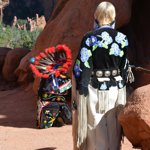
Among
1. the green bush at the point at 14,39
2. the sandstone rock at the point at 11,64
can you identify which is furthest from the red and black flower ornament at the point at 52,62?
the green bush at the point at 14,39

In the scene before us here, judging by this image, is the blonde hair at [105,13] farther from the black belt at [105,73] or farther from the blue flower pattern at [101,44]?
the black belt at [105,73]

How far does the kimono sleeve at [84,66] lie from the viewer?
4109 millimetres

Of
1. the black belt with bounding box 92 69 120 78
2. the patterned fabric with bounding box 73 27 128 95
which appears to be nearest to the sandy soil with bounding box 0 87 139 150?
the black belt with bounding box 92 69 120 78

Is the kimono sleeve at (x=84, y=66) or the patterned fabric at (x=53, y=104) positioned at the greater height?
the kimono sleeve at (x=84, y=66)

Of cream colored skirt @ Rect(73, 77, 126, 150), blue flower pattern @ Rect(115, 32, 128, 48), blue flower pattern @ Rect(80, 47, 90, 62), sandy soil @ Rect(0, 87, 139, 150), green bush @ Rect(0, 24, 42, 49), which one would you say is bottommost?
sandy soil @ Rect(0, 87, 139, 150)

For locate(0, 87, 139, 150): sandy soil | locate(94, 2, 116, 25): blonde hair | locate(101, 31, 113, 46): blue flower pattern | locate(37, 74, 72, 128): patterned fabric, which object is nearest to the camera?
locate(94, 2, 116, 25): blonde hair

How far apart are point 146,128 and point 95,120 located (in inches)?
20.4

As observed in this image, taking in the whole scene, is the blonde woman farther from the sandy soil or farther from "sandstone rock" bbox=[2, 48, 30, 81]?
"sandstone rock" bbox=[2, 48, 30, 81]

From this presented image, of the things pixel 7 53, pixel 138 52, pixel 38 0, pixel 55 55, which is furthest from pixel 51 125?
pixel 38 0

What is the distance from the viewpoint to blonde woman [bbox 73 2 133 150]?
413 centimetres

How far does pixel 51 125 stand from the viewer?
25.1 feet

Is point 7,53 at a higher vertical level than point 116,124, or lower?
higher

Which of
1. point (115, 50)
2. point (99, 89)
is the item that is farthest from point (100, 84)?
point (115, 50)

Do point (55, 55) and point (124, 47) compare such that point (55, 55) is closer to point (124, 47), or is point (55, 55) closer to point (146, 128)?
point (124, 47)
